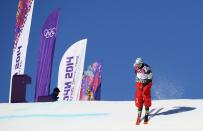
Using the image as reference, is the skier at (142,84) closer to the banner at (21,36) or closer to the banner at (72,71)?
the banner at (21,36)

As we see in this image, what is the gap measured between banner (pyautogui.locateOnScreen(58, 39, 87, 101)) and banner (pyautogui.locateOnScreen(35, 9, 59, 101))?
8.86 ft

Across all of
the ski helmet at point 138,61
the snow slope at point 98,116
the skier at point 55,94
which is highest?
the ski helmet at point 138,61

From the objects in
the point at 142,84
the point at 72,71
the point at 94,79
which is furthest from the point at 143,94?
the point at 94,79

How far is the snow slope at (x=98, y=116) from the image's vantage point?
9812 millimetres

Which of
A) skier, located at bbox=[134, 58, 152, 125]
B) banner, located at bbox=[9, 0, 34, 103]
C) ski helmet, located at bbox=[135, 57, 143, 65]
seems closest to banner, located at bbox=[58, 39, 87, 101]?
banner, located at bbox=[9, 0, 34, 103]

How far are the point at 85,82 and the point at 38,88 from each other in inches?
326

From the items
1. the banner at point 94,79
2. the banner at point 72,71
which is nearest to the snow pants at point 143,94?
the banner at point 72,71

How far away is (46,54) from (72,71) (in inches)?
125

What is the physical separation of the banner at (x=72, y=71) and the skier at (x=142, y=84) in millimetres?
18039

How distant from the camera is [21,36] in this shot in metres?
25.3

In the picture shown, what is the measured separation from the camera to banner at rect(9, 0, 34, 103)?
2492 cm

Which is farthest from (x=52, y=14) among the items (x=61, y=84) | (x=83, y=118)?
(x=83, y=118)

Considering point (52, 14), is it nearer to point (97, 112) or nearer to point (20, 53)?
point (20, 53)

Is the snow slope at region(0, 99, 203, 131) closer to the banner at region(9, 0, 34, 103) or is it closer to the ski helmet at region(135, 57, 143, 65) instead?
the ski helmet at region(135, 57, 143, 65)
